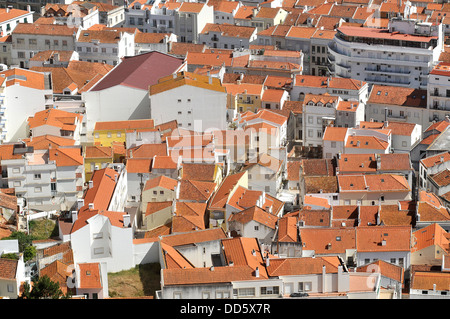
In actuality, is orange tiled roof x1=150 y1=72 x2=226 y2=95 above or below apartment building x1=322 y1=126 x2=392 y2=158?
above

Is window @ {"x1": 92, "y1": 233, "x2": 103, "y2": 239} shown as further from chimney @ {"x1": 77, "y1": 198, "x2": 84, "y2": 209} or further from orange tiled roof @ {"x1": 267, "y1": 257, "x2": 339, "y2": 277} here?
orange tiled roof @ {"x1": 267, "y1": 257, "x2": 339, "y2": 277}

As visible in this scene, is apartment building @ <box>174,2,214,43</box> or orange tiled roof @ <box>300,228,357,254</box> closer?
orange tiled roof @ <box>300,228,357,254</box>

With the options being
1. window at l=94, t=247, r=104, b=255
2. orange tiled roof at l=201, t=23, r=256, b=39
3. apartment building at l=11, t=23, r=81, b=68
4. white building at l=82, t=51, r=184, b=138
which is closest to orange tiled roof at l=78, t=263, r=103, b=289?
window at l=94, t=247, r=104, b=255

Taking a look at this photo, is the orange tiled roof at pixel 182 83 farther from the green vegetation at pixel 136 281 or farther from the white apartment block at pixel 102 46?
the green vegetation at pixel 136 281

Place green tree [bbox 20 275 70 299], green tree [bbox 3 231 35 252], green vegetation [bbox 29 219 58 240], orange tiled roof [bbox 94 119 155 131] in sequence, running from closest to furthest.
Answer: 1. green tree [bbox 20 275 70 299]
2. green tree [bbox 3 231 35 252]
3. green vegetation [bbox 29 219 58 240]
4. orange tiled roof [bbox 94 119 155 131]

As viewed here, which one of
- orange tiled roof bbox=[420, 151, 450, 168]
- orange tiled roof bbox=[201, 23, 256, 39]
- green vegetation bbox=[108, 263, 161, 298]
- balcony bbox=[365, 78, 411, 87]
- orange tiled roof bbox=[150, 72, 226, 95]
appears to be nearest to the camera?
green vegetation bbox=[108, 263, 161, 298]

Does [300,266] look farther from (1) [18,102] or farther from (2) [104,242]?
(1) [18,102]

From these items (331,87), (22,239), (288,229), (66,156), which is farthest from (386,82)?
(22,239)

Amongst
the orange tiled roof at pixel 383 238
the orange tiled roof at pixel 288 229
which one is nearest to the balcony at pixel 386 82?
the orange tiled roof at pixel 383 238
